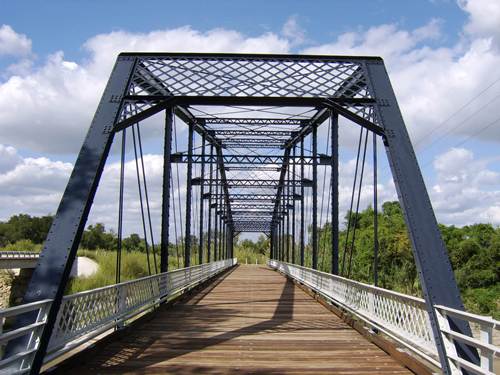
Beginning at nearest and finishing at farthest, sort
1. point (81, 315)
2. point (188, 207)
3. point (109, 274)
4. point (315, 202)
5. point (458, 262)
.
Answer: point (81, 315), point (315, 202), point (188, 207), point (109, 274), point (458, 262)

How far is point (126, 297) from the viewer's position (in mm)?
8883

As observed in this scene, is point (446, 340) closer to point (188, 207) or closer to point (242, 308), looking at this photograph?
point (242, 308)

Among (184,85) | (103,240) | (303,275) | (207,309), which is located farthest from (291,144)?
(103,240)

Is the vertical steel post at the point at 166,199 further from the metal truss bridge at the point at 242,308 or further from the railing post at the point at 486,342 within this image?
the railing post at the point at 486,342

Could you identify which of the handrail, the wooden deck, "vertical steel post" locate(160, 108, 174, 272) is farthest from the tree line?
the handrail

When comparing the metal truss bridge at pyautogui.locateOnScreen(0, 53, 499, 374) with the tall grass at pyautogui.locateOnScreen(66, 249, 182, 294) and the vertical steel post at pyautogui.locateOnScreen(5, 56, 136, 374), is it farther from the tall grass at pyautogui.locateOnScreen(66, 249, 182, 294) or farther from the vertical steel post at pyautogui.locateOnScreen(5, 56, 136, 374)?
the tall grass at pyautogui.locateOnScreen(66, 249, 182, 294)

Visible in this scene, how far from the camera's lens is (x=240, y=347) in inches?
307

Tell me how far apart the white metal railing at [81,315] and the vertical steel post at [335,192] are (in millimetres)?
5516

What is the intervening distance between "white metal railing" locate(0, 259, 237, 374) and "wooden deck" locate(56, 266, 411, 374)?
1.05 feet

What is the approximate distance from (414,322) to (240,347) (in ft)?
8.47

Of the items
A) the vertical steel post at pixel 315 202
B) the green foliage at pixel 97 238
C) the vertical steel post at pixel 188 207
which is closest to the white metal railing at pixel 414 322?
the vertical steel post at pixel 315 202

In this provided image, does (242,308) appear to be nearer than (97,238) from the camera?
Yes

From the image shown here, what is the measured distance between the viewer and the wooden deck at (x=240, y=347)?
6.40 metres

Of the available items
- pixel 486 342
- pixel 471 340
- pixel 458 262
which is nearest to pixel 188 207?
pixel 471 340
